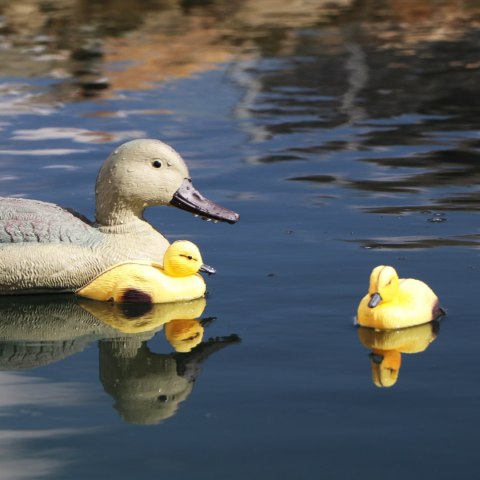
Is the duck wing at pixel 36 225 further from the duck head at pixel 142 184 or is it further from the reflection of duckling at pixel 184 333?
the reflection of duckling at pixel 184 333

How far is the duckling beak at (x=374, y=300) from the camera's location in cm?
907

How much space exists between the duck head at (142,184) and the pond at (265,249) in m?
0.62

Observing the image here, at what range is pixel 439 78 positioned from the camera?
19266 millimetres

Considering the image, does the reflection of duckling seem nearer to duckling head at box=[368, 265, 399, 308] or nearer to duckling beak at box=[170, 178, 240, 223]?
duckling beak at box=[170, 178, 240, 223]

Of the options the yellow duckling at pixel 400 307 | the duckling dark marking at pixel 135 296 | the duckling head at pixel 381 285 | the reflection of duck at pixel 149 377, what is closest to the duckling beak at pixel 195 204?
the duckling dark marking at pixel 135 296

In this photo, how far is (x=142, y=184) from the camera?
412 inches

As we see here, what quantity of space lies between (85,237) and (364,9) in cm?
1630

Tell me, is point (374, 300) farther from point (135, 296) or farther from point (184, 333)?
point (135, 296)

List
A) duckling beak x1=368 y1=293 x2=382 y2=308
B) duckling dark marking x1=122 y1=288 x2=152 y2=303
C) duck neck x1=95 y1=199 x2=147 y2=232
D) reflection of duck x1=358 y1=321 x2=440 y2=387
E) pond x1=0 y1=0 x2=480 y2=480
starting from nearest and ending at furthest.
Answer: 1. pond x1=0 y1=0 x2=480 y2=480
2. reflection of duck x1=358 y1=321 x2=440 y2=387
3. duckling beak x1=368 y1=293 x2=382 y2=308
4. duckling dark marking x1=122 y1=288 x2=152 y2=303
5. duck neck x1=95 y1=199 x2=147 y2=232

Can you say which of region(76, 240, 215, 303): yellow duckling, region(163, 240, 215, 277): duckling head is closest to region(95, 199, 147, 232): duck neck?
region(76, 240, 215, 303): yellow duckling

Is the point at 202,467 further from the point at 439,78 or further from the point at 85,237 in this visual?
the point at 439,78

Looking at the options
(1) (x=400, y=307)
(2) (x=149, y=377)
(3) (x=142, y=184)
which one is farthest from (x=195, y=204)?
(2) (x=149, y=377)

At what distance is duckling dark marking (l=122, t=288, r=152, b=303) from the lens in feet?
33.2

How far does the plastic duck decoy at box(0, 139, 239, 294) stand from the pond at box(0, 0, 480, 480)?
247 millimetres
